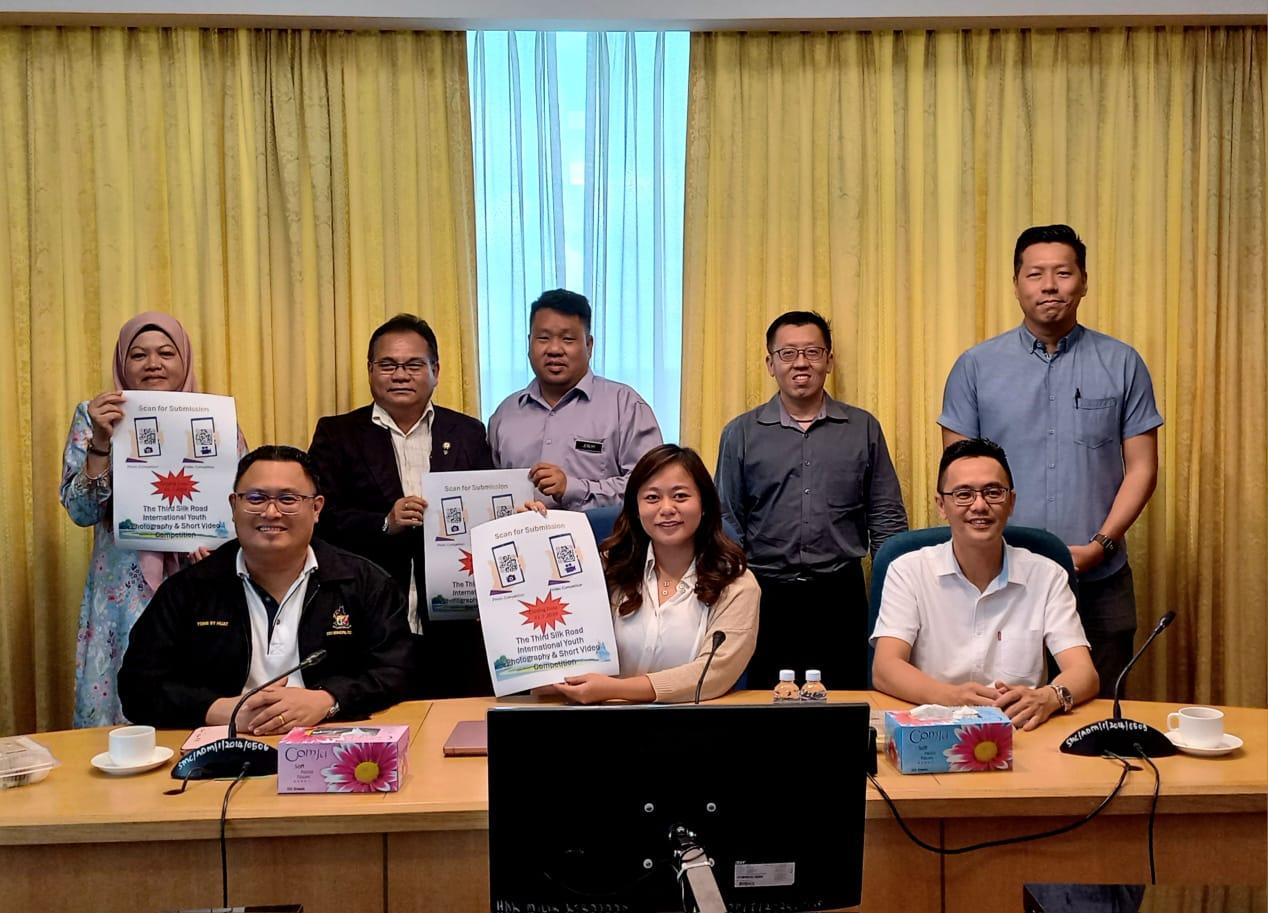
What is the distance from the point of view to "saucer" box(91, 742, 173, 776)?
6.52 ft

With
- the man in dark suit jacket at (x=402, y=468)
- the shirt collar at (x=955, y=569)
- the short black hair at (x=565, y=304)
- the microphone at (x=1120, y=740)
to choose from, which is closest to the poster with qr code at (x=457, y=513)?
the man in dark suit jacket at (x=402, y=468)

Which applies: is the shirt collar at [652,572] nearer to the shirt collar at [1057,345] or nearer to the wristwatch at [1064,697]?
the wristwatch at [1064,697]

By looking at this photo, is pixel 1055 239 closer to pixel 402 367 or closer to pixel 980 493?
pixel 980 493

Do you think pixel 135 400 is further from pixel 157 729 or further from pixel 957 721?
pixel 957 721

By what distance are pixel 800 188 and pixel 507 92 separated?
113cm

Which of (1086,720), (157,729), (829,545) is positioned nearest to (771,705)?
(1086,720)

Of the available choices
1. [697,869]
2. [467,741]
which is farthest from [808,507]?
[697,869]

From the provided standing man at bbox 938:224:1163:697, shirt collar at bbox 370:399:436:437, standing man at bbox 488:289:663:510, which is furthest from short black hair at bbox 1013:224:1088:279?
shirt collar at bbox 370:399:436:437

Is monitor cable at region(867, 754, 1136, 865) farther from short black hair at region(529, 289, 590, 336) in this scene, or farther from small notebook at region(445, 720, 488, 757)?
Result: short black hair at region(529, 289, 590, 336)

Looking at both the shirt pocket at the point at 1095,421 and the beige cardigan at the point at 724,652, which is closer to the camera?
the beige cardigan at the point at 724,652

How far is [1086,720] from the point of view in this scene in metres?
2.28

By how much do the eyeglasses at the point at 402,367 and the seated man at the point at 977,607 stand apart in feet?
4.94

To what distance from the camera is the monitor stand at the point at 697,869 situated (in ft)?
4.08

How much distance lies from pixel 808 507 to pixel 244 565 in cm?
176
